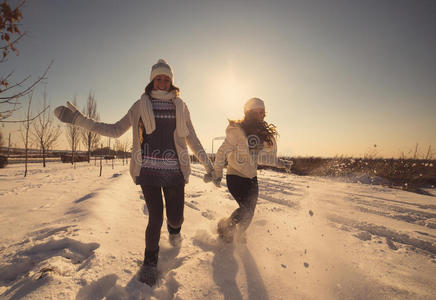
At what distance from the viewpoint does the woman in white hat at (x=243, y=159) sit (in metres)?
2.28

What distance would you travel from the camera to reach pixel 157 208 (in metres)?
1.68

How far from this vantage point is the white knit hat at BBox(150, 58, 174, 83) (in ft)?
5.98

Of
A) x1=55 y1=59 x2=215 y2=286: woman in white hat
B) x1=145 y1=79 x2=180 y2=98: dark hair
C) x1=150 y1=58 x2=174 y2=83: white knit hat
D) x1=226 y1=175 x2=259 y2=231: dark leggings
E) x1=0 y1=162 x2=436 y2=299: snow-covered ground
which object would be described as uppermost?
x1=150 y1=58 x2=174 y2=83: white knit hat

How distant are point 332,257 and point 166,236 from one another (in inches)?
76.9

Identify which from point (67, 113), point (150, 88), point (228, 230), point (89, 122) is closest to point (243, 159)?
point (228, 230)

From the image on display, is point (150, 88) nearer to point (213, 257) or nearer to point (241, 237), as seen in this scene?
point (213, 257)

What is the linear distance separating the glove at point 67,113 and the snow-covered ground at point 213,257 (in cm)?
122

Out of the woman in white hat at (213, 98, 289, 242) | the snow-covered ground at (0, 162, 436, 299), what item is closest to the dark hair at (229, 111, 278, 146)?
the woman in white hat at (213, 98, 289, 242)

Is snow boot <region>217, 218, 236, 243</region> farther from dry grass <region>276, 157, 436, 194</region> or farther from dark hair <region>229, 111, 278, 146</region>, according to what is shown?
dry grass <region>276, 157, 436, 194</region>

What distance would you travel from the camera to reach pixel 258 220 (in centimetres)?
315

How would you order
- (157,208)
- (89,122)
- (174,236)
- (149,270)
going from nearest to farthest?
(149,270), (157,208), (89,122), (174,236)

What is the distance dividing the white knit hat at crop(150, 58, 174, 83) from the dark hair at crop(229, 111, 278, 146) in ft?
3.29

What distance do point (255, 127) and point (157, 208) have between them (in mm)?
1562

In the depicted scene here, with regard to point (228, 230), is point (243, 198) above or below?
above
